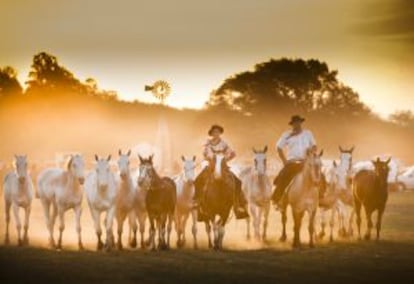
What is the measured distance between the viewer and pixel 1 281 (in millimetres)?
13406

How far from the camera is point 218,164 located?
1633cm

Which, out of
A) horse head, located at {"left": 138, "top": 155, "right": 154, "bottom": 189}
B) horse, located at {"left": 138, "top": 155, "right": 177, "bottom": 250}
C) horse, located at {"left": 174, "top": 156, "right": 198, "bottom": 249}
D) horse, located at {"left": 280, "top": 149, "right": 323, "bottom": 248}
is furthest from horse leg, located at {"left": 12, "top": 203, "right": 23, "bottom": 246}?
horse, located at {"left": 280, "top": 149, "right": 323, "bottom": 248}

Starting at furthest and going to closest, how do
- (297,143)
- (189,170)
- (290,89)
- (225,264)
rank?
(290,89) → (189,170) → (297,143) → (225,264)

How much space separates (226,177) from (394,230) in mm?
5756

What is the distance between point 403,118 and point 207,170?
18.9 m

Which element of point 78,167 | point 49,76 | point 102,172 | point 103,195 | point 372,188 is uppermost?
point 49,76

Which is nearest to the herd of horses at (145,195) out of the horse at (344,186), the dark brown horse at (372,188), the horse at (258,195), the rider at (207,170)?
the rider at (207,170)

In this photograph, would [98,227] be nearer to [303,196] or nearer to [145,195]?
[145,195]

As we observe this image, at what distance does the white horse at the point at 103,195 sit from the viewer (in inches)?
633

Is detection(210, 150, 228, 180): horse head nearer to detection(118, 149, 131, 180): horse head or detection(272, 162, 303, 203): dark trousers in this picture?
detection(272, 162, 303, 203): dark trousers

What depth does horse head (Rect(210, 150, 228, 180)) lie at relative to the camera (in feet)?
53.4

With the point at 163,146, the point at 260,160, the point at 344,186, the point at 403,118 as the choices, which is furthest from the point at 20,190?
the point at 403,118

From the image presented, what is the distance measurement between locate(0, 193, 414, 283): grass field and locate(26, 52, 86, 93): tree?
606 cm

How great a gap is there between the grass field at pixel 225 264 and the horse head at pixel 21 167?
1294mm
